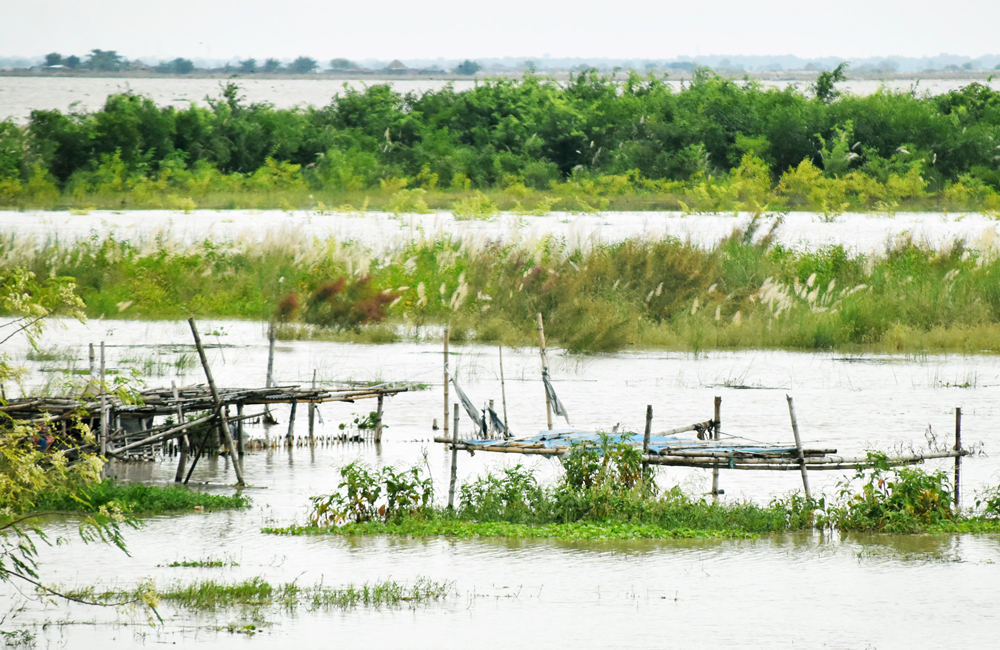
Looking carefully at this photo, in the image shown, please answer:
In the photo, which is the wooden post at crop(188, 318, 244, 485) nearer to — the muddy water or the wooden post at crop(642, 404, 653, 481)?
the muddy water

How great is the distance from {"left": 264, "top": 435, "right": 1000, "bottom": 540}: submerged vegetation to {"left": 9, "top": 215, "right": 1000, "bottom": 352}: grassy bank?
11147 millimetres

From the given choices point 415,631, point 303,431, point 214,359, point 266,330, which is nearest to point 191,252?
point 266,330

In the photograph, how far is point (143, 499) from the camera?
41.0ft

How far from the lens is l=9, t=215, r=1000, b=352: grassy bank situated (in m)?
24.0

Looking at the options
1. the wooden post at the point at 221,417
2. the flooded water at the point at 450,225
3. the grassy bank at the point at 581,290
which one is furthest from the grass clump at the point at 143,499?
the flooded water at the point at 450,225

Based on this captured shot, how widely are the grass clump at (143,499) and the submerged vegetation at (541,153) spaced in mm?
27784

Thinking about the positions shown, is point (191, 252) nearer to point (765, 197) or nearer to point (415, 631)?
point (765, 197)

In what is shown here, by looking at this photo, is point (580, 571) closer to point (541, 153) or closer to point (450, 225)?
point (450, 225)

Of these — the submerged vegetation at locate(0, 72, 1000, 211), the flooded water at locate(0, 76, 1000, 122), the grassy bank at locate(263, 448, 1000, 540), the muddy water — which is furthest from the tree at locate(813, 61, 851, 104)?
the grassy bank at locate(263, 448, 1000, 540)

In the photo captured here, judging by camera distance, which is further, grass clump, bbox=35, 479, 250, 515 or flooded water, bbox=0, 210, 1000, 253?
flooded water, bbox=0, 210, 1000, 253

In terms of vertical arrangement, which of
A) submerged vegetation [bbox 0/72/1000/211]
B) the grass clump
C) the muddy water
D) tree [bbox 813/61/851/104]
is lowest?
the muddy water

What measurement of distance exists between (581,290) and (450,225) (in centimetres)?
1402

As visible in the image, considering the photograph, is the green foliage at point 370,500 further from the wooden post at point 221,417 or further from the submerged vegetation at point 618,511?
the wooden post at point 221,417

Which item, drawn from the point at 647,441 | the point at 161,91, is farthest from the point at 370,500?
the point at 161,91
